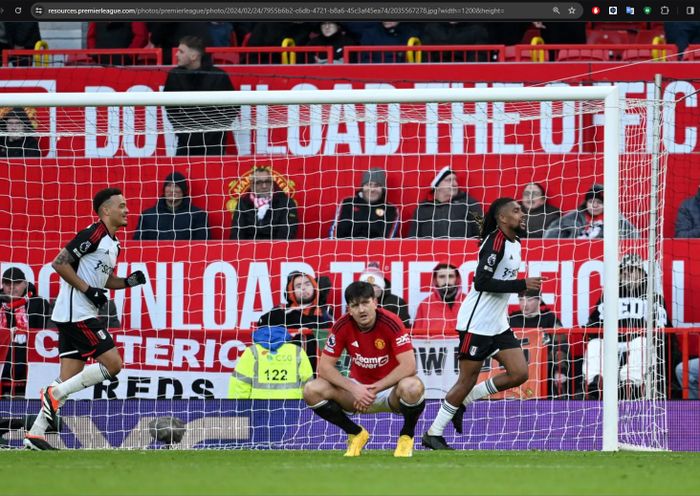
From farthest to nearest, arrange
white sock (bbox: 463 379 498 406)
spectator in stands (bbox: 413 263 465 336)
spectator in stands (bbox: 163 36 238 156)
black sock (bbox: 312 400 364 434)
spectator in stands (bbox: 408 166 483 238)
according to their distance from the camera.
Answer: spectator in stands (bbox: 163 36 238 156) → spectator in stands (bbox: 408 166 483 238) → spectator in stands (bbox: 413 263 465 336) → white sock (bbox: 463 379 498 406) → black sock (bbox: 312 400 364 434)

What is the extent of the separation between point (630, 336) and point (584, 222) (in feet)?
5.97

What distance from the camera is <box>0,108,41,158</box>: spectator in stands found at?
1227cm

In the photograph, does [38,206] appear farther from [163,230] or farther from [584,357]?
[584,357]

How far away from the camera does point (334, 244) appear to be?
1162 cm

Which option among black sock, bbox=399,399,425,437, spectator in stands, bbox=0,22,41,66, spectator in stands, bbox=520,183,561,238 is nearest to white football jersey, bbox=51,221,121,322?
black sock, bbox=399,399,425,437

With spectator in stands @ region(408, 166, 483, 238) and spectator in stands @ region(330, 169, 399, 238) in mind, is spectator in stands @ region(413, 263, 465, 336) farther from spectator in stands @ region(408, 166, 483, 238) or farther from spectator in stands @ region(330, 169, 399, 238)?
spectator in stands @ region(330, 169, 399, 238)

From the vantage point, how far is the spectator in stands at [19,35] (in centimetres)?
1444

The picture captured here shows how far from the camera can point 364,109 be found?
11.7 meters

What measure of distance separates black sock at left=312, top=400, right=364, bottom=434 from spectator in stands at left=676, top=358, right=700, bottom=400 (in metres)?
3.50

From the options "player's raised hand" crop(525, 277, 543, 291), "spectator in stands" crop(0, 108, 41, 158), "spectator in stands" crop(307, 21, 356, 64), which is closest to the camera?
"player's raised hand" crop(525, 277, 543, 291)

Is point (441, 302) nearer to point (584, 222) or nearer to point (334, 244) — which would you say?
point (334, 244)

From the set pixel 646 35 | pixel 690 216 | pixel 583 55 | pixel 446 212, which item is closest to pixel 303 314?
pixel 446 212

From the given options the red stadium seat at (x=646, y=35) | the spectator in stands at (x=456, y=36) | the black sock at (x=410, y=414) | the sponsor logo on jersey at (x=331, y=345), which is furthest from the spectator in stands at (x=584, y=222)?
the sponsor logo on jersey at (x=331, y=345)

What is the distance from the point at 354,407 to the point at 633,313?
3.11 metres
